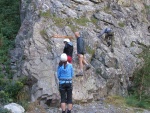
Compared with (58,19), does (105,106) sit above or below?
below

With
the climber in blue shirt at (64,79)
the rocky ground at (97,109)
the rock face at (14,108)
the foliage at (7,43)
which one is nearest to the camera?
the climber in blue shirt at (64,79)

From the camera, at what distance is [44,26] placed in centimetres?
1725

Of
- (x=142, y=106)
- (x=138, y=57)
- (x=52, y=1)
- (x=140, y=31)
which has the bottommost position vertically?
(x=142, y=106)

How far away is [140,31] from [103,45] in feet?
10.5

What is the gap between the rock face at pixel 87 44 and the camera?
15241mm

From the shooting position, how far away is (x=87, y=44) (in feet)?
56.8

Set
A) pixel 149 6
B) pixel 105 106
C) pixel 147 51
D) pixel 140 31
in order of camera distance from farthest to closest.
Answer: pixel 149 6 → pixel 140 31 → pixel 147 51 → pixel 105 106

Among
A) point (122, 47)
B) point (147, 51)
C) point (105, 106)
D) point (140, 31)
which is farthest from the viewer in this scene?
point (140, 31)

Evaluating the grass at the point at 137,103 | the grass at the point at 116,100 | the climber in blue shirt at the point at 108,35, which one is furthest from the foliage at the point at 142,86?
the climber in blue shirt at the point at 108,35

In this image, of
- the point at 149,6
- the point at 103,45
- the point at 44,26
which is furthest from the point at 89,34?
the point at 149,6

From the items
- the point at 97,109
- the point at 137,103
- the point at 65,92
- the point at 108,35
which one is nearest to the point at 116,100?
the point at 137,103

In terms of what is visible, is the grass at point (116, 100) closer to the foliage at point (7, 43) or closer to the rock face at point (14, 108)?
the foliage at point (7, 43)

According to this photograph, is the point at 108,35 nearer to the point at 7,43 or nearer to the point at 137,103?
the point at 137,103

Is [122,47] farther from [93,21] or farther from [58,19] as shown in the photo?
[58,19]
